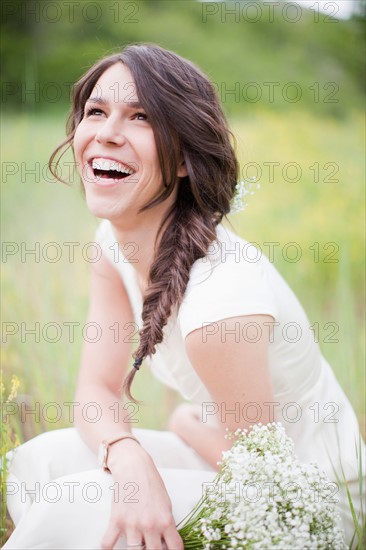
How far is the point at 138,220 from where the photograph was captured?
1.69 m

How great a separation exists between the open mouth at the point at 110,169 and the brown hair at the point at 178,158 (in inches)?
3.7

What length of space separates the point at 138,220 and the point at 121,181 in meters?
0.12

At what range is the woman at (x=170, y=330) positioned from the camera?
1438 mm

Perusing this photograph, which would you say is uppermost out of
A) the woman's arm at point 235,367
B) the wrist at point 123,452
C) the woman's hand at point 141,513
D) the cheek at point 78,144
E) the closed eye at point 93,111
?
the closed eye at point 93,111

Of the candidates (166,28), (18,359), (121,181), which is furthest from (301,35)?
(121,181)

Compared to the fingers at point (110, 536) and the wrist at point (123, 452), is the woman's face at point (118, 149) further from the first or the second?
the fingers at point (110, 536)

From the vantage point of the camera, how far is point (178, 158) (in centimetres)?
161

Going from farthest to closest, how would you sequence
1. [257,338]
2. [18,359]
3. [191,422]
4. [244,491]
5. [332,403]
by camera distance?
[18,359] < [191,422] < [332,403] < [257,338] < [244,491]

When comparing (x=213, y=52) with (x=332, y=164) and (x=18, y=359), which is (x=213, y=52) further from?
(x=18, y=359)

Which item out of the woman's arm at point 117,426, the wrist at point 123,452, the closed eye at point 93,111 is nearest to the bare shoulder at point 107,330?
the woman's arm at point 117,426

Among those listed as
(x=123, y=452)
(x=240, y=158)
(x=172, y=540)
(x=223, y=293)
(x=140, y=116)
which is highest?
(x=240, y=158)

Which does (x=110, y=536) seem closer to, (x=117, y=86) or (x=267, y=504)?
(x=267, y=504)

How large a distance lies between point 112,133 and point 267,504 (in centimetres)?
89

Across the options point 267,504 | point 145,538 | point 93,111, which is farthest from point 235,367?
point 93,111
